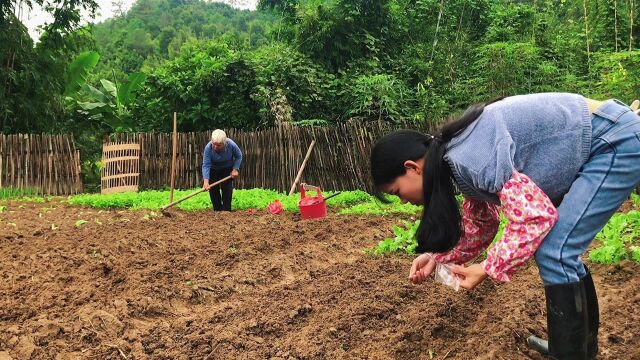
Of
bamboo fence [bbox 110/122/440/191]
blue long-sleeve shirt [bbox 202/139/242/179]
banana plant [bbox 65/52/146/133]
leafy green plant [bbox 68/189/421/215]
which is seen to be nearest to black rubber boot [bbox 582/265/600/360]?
leafy green plant [bbox 68/189/421/215]

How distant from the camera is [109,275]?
457 cm

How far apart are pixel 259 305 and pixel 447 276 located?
1.76 m

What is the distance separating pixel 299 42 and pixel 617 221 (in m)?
11.9

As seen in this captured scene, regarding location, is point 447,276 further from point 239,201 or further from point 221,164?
point 239,201

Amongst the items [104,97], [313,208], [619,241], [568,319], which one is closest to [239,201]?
[313,208]

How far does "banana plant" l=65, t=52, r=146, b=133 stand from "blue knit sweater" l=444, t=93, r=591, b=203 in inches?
585

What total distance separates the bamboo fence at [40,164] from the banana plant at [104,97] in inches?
117

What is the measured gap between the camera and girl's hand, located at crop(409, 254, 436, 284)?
2.54m

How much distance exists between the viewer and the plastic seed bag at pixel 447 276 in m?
2.24

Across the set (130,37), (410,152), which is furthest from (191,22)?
(410,152)

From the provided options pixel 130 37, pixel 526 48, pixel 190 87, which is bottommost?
pixel 190 87

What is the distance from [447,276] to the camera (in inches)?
91.6

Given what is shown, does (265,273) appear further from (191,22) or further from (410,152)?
(191,22)

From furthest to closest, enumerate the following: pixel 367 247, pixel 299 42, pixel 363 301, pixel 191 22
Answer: pixel 191 22 → pixel 299 42 → pixel 367 247 → pixel 363 301
